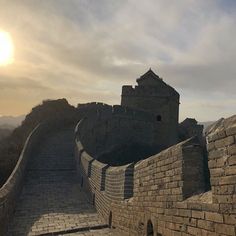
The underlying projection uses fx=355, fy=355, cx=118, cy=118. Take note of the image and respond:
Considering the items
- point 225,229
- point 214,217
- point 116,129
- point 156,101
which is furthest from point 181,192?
point 156,101

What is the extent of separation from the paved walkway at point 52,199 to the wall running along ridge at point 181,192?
6.46ft

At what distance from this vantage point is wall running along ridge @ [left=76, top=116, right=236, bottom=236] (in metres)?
4.53

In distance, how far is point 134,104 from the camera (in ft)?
114

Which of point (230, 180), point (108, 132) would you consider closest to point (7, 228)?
point (230, 180)

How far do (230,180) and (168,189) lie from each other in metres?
2.09

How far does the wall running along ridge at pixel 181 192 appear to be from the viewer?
4.53 metres

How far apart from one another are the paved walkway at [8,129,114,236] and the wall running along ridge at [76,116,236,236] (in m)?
1.97

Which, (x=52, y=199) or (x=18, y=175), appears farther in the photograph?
(x=18, y=175)

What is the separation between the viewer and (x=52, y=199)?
14539mm

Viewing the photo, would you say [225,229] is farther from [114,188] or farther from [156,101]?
[156,101]

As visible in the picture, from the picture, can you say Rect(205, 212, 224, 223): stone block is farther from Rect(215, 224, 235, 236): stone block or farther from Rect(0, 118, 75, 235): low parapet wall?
Rect(0, 118, 75, 235): low parapet wall

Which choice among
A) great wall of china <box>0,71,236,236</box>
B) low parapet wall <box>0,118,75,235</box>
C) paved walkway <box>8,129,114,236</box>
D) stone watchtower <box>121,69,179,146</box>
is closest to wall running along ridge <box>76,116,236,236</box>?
great wall of china <box>0,71,236,236</box>

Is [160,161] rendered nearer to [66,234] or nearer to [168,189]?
[168,189]

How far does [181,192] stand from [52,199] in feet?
31.9
